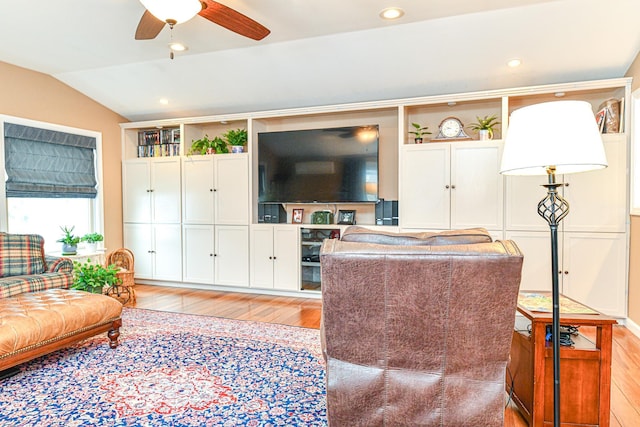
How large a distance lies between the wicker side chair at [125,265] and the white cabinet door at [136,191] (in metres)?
0.55

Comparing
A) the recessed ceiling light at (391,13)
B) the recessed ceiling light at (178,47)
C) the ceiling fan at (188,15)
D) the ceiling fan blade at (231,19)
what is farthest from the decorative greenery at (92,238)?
the recessed ceiling light at (391,13)

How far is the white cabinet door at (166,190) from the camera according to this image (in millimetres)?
4906

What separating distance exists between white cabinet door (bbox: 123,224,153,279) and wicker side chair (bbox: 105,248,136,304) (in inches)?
12.5

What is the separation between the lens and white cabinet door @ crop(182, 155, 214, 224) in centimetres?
475

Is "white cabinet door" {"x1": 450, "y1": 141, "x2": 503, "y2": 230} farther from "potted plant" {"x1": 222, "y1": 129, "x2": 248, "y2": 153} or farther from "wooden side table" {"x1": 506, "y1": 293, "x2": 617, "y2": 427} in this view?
"potted plant" {"x1": 222, "y1": 129, "x2": 248, "y2": 153}

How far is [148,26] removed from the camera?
2.42 m

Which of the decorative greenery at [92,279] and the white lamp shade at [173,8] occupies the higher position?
the white lamp shade at [173,8]

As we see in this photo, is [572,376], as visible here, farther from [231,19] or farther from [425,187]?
[231,19]

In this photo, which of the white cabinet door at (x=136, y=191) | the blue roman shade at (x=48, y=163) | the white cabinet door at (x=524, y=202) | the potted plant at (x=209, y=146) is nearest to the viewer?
the white cabinet door at (x=524, y=202)

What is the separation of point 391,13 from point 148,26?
1715 mm

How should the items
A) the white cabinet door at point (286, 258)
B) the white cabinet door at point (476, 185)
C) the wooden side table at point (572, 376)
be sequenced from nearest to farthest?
the wooden side table at point (572, 376), the white cabinet door at point (476, 185), the white cabinet door at point (286, 258)

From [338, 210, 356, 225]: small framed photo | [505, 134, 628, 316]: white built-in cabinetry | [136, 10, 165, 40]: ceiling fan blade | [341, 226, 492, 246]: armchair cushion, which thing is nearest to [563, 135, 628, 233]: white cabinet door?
[505, 134, 628, 316]: white built-in cabinetry

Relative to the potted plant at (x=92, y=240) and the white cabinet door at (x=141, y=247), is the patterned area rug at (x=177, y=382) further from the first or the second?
the white cabinet door at (x=141, y=247)

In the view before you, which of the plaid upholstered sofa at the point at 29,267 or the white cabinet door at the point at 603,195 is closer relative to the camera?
the plaid upholstered sofa at the point at 29,267
